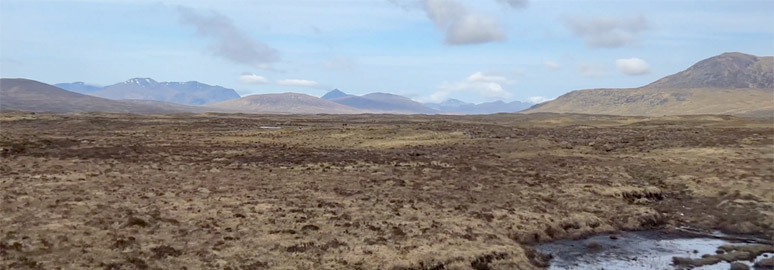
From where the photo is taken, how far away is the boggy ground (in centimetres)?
2189

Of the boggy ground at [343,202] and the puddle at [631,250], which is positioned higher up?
the boggy ground at [343,202]

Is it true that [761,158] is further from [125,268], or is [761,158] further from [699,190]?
[125,268]

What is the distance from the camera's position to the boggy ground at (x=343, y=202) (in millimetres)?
21891

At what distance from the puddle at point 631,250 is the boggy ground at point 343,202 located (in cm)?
114

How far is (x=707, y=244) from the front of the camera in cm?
2750

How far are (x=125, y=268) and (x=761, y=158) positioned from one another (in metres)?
51.8

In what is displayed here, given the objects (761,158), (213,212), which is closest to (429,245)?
(213,212)

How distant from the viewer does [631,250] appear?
2630 centimetres

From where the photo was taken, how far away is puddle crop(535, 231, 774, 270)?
23.8m

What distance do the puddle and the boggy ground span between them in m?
1.14

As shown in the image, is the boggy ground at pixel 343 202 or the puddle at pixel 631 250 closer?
the boggy ground at pixel 343 202

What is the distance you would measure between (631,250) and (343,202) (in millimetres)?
15267

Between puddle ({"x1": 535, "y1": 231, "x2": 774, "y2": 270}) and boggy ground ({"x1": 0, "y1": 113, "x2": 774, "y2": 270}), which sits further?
puddle ({"x1": 535, "y1": 231, "x2": 774, "y2": 270})

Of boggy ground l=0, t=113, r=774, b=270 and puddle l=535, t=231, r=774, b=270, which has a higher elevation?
boggy ground l=0, t=113, r=774, b=270
